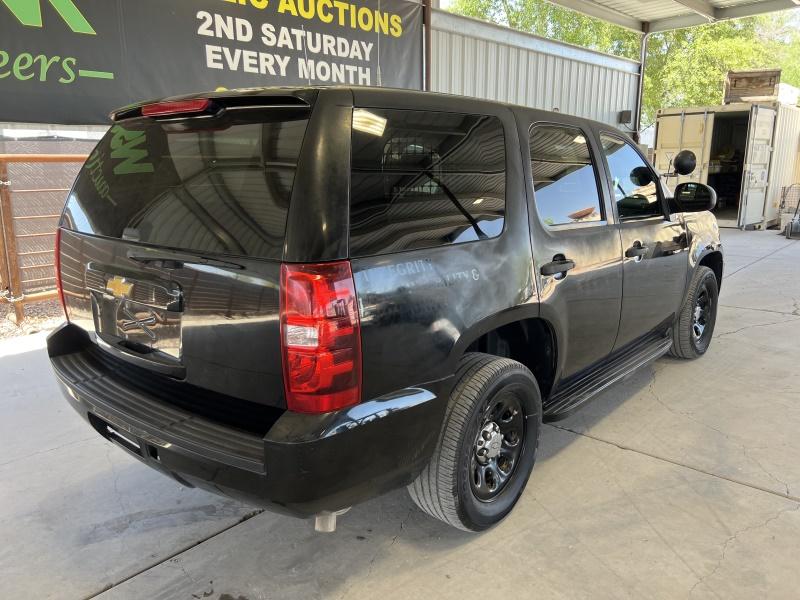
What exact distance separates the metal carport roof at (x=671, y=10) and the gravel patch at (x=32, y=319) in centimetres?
975

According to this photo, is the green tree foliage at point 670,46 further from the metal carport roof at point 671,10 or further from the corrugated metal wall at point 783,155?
the metal carport roof at point 671,10

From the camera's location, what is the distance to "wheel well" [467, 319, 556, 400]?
295cm

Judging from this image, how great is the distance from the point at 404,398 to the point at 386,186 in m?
0.76

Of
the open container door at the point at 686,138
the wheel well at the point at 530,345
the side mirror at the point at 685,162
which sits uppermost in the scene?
the open container door at the point at 686,138

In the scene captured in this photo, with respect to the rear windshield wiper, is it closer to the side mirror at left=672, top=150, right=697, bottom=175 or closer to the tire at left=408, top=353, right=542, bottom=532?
the tire at left=408, top=353, right=542, bottom=532

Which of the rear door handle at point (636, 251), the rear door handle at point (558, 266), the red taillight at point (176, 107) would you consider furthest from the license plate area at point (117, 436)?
the rear door handle at point (636, 251)

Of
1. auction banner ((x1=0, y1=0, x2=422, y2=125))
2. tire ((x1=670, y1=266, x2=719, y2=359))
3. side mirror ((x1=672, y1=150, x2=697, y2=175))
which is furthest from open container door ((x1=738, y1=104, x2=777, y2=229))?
side mirror ((x1=672, y1=150, x2=697, y2=175))

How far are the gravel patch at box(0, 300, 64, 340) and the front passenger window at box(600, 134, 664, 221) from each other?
512cm

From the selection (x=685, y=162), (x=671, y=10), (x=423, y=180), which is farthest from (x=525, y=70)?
(x=423, y=180)

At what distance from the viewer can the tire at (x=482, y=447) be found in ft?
7.92

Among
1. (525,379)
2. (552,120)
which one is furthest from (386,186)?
(552,120)

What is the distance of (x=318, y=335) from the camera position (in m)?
1.87

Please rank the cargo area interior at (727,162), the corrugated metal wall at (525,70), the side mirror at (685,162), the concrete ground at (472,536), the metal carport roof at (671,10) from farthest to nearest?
the cargo area interior at (727,162) < the metal carport roof at (671,10) < the corrugated metal wall at (525,70) < the side mirror at (685,162) < the concrete ground at (472,536)

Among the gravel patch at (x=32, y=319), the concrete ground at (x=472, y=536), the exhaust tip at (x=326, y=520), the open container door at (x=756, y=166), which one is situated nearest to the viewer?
the exhaust tip at (x=326, y=520)
